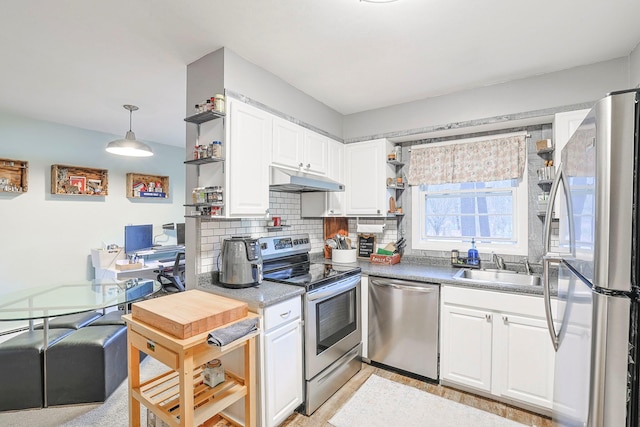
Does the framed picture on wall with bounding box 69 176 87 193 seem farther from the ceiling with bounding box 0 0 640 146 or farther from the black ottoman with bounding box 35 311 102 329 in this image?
the black ottoman with bounding box 35 311 102 329

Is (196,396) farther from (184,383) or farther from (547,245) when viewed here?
(547,245)

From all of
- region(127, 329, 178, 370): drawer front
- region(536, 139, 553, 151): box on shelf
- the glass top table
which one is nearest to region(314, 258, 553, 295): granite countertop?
region(536, 139, 553, 151): box on shelf

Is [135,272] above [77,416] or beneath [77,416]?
above

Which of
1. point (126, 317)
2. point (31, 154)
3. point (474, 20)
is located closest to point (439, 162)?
point (474, 20)

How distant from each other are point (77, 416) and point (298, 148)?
8.51ft

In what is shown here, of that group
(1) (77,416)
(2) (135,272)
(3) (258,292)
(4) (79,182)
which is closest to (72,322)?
(1) (77,416)

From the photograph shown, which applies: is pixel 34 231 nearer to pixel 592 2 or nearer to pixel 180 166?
pixel 180 166

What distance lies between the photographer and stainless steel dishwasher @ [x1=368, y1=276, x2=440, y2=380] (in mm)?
2521

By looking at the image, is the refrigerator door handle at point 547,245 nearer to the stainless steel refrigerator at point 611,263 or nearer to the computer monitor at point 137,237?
the stainless steel refrigerator at point 611,263

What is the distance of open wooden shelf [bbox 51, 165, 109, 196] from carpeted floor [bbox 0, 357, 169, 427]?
2.66 m

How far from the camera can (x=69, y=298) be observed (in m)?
2.30

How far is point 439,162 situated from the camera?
10.5 ft

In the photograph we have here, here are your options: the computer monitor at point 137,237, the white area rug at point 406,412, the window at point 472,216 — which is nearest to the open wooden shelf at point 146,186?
the computer monitor at point 137,237

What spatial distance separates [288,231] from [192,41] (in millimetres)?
1843
